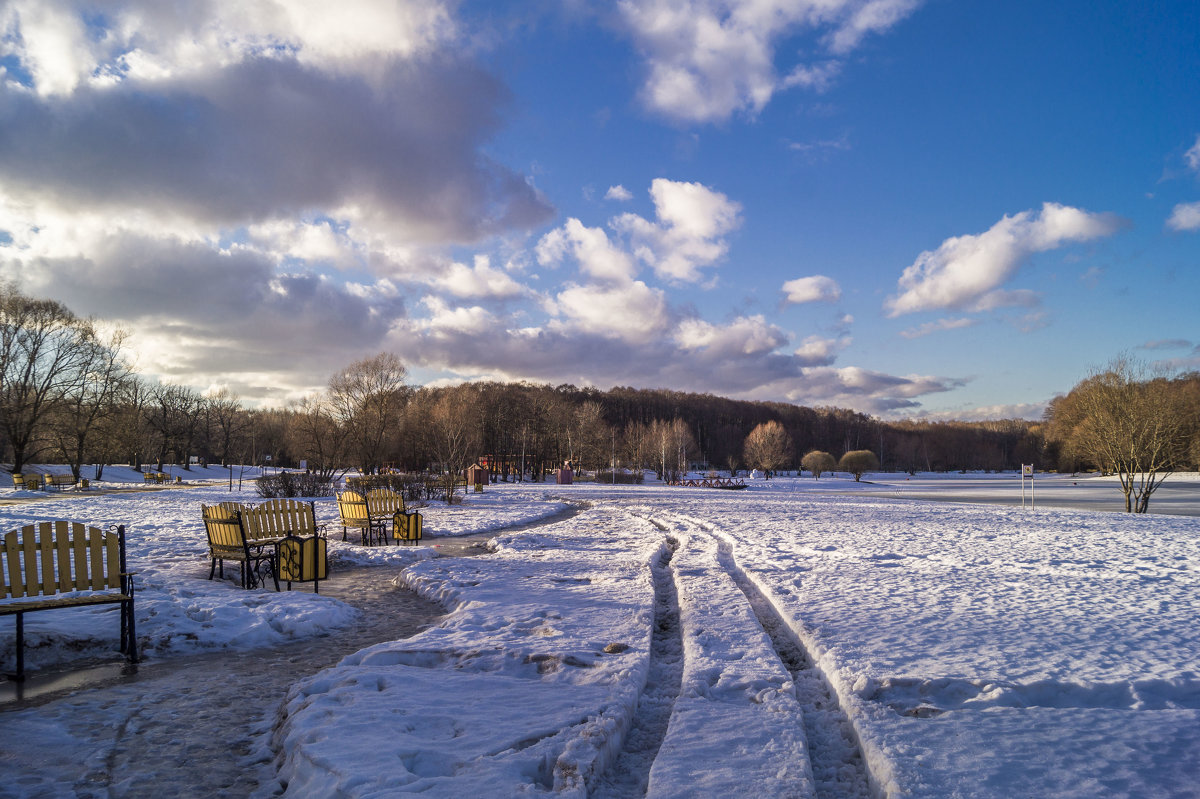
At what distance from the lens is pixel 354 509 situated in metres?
14.5

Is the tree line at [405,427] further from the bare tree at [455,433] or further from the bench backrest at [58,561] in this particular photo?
the bench backrest at [58,561]

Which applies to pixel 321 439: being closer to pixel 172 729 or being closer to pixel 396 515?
pixel 396 515

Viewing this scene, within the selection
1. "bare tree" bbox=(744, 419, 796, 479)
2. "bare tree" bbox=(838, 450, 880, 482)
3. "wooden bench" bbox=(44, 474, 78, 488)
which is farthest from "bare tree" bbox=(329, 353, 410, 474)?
"bare tree" bbox=(838, 450, 880, 482)

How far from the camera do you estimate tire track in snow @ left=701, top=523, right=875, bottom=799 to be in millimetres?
3750

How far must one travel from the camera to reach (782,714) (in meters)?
4.60

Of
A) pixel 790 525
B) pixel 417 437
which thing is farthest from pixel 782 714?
pixel 417 437

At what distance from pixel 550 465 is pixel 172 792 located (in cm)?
8277

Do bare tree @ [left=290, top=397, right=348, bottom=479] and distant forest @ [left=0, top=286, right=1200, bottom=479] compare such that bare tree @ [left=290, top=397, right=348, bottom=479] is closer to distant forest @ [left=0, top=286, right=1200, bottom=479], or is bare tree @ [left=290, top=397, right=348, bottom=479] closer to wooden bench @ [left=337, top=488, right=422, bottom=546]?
distant forest @ [left=0, top=286, right=1200, bottom=479]

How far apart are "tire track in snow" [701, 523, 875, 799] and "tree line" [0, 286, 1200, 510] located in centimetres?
2540

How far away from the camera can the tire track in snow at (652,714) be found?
145 inches

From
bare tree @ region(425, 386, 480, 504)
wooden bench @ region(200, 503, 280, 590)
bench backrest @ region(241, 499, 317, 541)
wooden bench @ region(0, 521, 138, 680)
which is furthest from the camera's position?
bare tree @ region(425, 386, 480, 504)

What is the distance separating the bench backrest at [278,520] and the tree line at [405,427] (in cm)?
2510

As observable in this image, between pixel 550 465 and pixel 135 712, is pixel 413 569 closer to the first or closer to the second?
pixel 135 712

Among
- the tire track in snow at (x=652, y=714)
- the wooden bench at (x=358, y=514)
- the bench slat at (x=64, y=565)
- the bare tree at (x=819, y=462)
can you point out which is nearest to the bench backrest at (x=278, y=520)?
the wooden bench at (x=358, y=514)
